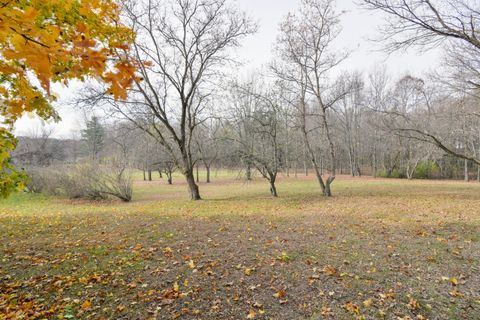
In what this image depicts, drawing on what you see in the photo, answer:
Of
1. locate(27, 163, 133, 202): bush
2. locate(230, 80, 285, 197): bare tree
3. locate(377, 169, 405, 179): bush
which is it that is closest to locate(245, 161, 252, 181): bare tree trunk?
locate(230, 80, 285, 197): bare tree

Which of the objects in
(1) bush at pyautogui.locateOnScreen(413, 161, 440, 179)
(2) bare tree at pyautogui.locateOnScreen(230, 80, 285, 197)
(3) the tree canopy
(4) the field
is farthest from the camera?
(1) bush at pyautogui.locateOnScreen(413, 161, 440, 179)

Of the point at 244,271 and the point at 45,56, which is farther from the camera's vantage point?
the point at 244,271

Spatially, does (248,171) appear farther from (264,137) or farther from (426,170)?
(426,170)

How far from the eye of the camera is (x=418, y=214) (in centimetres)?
820

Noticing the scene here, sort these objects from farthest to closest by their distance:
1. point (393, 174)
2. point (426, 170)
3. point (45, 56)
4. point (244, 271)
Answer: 1. point (393, 174)
2. point (426, 170)
3. point (244, 271)
4. point (45, 56)

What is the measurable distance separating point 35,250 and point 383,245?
691cm

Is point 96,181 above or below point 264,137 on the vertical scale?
below

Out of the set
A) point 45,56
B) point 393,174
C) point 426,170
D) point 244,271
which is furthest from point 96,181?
point 426,170

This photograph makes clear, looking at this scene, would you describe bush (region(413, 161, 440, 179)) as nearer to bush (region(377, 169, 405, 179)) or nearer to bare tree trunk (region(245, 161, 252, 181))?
bush (region(377, 169, 405, 179))

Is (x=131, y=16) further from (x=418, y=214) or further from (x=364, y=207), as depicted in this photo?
(x=418, y=214)

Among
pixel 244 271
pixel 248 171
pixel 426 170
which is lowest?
pixel 244 271

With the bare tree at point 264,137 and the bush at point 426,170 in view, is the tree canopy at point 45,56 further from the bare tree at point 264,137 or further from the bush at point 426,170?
the bush at point 426,170

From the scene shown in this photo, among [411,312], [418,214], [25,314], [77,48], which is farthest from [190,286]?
[418,214]

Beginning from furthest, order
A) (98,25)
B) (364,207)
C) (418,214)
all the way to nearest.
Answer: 1. (364,207)
2. (418,214)
3. (98,25)
